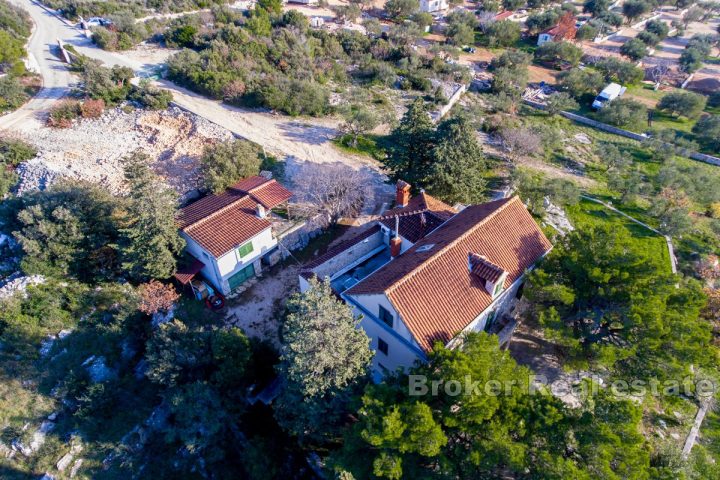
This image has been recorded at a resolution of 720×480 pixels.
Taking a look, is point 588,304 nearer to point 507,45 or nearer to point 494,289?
point 494,289

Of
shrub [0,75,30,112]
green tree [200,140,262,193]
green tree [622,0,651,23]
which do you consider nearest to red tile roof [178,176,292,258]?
green tree [200,140,262,193]

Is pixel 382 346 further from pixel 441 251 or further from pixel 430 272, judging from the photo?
pixel 441 251

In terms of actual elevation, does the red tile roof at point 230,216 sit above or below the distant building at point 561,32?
below

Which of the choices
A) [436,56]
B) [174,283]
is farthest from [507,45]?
[174,283]

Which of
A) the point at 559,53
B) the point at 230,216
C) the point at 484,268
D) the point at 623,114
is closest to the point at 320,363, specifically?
the point at 484,268

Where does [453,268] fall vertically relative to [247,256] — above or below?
above

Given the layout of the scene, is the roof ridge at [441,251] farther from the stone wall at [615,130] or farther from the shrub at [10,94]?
the shrub at [10,94]

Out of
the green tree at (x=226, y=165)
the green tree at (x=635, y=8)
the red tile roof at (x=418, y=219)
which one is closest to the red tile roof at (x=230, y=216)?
the green tree at (x=226, y=165)
